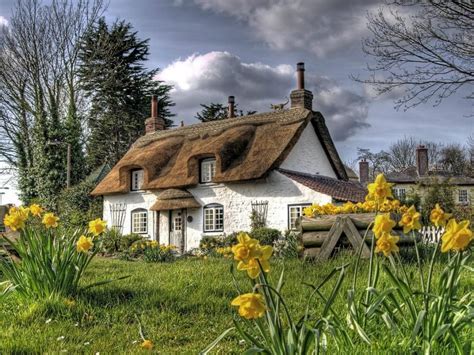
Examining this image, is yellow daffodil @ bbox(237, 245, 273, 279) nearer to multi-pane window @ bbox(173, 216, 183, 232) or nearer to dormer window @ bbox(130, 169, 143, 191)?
multi-pane window @ bbox(173, 216, 183, 232)

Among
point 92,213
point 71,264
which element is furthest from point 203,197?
point 71,264

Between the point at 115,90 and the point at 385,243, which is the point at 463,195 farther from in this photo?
the point at 385,243

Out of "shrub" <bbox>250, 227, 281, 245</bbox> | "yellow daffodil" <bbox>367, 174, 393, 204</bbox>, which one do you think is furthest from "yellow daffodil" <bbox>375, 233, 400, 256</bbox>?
"shrub" <bbox>250, 227, 281, 245</bbox>

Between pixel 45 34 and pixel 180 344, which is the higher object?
pixel 45 34

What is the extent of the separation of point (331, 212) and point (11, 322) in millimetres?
6635

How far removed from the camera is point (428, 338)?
10.2 ft

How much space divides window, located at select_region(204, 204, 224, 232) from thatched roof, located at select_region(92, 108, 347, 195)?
130 centimetres

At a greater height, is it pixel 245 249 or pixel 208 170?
pixel 208 170

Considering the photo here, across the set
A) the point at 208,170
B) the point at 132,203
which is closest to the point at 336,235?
the point at 208,170

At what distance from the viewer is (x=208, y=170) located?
2397 centimetres

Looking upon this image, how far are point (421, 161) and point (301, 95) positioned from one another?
23965 mm

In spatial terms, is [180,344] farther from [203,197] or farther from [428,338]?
[203,197]

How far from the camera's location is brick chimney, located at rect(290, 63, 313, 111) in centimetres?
2411

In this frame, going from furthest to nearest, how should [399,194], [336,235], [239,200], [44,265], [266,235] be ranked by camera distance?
[399,194] → [239,200] → [266,235] → [336,235] → [44,265]
